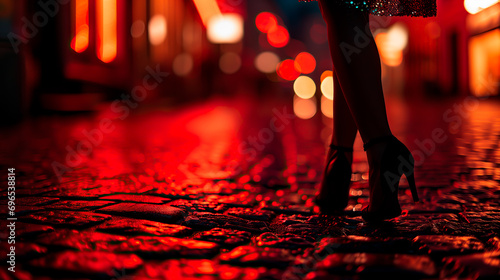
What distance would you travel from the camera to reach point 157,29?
16906mm

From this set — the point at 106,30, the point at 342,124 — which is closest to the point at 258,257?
the point at 342,124

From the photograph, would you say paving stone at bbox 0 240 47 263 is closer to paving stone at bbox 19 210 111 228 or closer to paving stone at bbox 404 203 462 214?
paving stone at bbox 19 210 111 228

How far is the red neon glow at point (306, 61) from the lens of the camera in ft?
229

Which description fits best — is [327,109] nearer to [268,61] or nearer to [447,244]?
[447,244]

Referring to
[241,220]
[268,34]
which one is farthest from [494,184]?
[268,34]

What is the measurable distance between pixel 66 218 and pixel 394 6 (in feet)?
4.87

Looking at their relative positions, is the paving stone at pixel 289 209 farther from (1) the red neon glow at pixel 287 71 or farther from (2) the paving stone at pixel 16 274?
(1) the red neon glow at pixel 287 71

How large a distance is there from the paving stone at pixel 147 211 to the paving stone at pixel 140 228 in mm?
84

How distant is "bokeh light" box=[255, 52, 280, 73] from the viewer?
172 feet

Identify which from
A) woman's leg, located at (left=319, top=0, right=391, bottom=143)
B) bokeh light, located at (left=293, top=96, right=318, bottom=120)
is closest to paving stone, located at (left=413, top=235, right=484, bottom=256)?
A: woman's leg, located at (left=319, top=0, right=391, bottom=143)

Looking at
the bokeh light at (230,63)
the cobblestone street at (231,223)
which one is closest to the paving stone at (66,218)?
the cobblestone street at (231,223)

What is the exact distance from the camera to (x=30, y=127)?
7.26 metres

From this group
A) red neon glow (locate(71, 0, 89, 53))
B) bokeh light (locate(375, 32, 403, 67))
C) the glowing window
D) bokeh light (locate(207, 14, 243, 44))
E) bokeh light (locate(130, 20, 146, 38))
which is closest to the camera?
red neon glow (locate(71, 0, 89, 53))

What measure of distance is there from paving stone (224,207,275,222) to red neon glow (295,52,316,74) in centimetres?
6691
